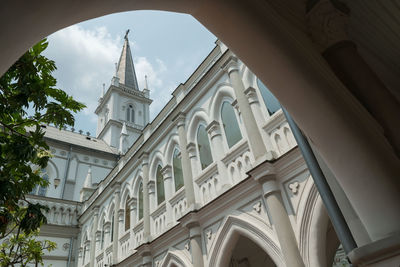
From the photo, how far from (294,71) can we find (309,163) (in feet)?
3.81

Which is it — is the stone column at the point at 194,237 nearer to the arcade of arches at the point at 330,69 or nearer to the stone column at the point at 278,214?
the stone column at the point at 278,214

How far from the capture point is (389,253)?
2.31 meters

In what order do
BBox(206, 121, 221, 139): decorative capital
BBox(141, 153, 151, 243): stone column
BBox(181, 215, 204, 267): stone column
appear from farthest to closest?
BBox(141, 153, 151, 243): stone column
BBox(206, 121, 221, 139): decorative capital
BBox(181, 215, 204, 267): stone column

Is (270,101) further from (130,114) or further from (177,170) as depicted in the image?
(130,114)

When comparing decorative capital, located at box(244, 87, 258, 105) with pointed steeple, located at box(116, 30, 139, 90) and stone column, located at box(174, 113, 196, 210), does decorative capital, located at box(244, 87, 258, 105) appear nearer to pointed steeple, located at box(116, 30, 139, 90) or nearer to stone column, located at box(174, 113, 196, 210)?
stone column, located at box(174, 113, 196, 210)

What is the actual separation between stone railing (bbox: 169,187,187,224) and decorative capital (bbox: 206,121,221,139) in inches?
95.1

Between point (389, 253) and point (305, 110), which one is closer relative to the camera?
point (389, 253)

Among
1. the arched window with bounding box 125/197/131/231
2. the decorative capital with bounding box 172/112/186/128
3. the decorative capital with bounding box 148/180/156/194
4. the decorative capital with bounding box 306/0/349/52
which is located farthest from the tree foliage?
the arched window with bounding box 125/197/131/231

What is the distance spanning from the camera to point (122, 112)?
1462 inches

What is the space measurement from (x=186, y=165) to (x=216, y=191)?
73.3 inches

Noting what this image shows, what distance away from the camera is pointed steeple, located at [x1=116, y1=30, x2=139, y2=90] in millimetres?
42594

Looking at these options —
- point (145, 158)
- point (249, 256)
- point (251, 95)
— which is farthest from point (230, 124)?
point (145, 158)

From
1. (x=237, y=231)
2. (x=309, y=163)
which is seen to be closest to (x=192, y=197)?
(x=237, y=231)

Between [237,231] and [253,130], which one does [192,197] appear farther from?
[253,130]
